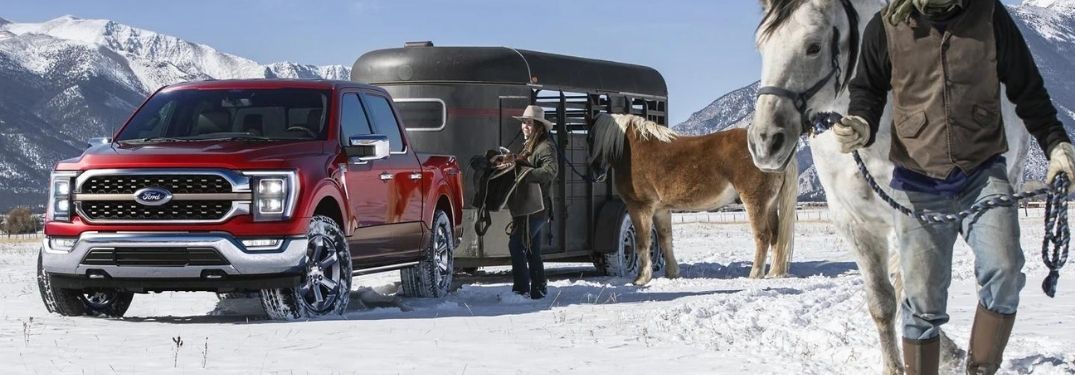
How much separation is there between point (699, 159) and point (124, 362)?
9290 mm

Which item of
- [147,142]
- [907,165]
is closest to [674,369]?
[907,165]

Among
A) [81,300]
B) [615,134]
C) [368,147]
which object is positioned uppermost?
[615,134]

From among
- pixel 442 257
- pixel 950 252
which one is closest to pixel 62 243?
pixel 442 257

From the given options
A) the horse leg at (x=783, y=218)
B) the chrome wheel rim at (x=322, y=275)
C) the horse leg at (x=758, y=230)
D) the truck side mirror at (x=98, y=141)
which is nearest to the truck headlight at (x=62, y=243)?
the truck side mirror at (x=98, y=141)

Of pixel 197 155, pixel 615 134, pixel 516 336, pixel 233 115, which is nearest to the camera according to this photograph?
pixel 516 336

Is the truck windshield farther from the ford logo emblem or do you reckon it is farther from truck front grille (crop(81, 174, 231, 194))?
the ford logo emblem

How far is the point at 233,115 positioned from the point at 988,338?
706 cm

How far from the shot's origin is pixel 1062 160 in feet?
16.1

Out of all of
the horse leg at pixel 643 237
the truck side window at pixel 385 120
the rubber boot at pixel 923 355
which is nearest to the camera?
the rubber boot at pixel 923 355

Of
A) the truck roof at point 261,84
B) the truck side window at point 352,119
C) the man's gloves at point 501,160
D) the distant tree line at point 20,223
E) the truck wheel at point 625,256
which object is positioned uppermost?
the truck roof at point 261,84

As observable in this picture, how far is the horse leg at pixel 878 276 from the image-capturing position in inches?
244

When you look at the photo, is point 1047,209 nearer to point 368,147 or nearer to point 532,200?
point 368,147

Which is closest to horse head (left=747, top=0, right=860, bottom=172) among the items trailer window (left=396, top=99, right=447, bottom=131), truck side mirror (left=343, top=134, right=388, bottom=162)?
truck side mirror (left=343, top=134, right=388, bottom=162)

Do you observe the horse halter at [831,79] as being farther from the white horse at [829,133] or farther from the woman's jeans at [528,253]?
the woman's jeans at [528,253]
